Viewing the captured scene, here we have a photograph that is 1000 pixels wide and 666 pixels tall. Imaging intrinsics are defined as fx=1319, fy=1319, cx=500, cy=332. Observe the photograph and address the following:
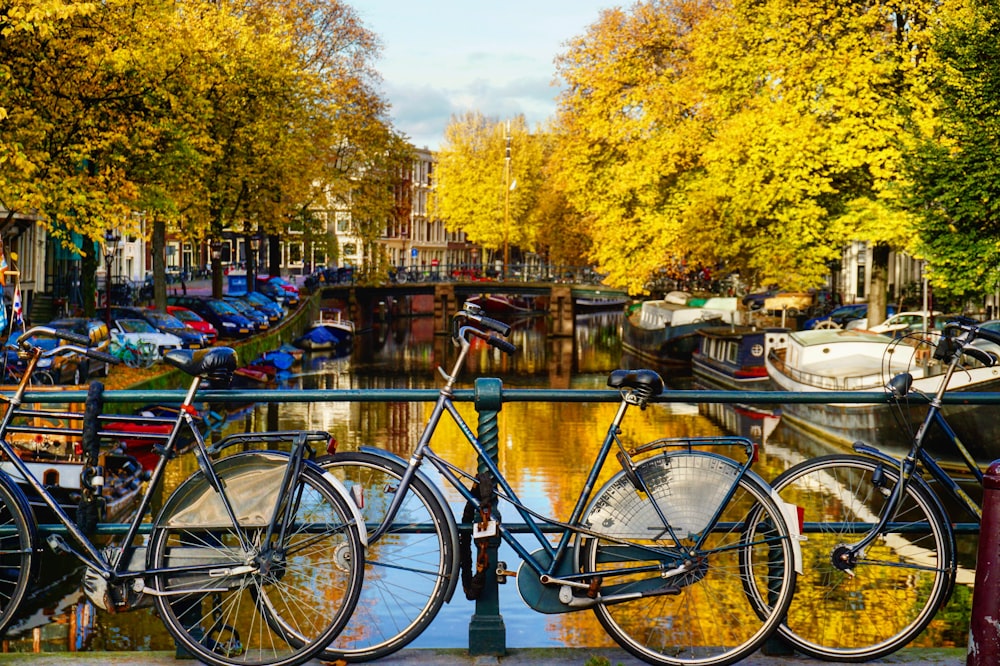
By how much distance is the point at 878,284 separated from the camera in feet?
123

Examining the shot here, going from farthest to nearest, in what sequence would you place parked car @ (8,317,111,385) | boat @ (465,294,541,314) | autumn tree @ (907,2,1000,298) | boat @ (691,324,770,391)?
boat @ (465,294,541,314)
boat @ (691,324,770,391)
autumn tree @ (907,2,1000,298)
parked car @ (8,317,111,385)

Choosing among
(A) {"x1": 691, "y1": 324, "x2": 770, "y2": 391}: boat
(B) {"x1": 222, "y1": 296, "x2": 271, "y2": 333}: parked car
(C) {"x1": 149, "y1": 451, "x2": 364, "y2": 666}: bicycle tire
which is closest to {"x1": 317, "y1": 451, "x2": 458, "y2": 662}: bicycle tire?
(C) {"x1": 149, "y1": 451, "x2": 364, "y2": 666}: bicycle tire

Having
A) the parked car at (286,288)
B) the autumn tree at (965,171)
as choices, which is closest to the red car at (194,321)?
the parked car at (286,288)

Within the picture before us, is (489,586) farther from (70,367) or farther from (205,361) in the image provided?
(70,367)

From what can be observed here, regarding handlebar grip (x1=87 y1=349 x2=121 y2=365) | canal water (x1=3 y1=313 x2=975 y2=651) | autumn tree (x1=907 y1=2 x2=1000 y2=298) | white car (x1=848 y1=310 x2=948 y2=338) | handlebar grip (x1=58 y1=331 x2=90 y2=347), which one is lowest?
canal water (x1=3 y1=313 x2=975 y2=651)

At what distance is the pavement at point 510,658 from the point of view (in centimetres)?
478

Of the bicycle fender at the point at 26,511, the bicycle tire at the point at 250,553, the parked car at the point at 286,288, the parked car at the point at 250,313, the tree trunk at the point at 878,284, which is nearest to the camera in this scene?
the bicycle tire at the point at 250,553

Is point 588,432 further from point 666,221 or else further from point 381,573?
point 381,573

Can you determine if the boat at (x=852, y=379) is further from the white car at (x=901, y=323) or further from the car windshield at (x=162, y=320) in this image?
the car windshield at (x=162, y=320)

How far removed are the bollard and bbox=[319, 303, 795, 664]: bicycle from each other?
0.90 metres

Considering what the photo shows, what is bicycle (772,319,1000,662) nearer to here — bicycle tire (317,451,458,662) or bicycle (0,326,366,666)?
bicycle tire (317,451,458,662)

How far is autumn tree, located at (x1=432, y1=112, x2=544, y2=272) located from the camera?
81125 mm

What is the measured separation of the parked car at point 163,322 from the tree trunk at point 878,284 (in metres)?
19.0

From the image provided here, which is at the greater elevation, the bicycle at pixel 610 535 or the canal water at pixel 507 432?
the bicycle at pixel 610 535
